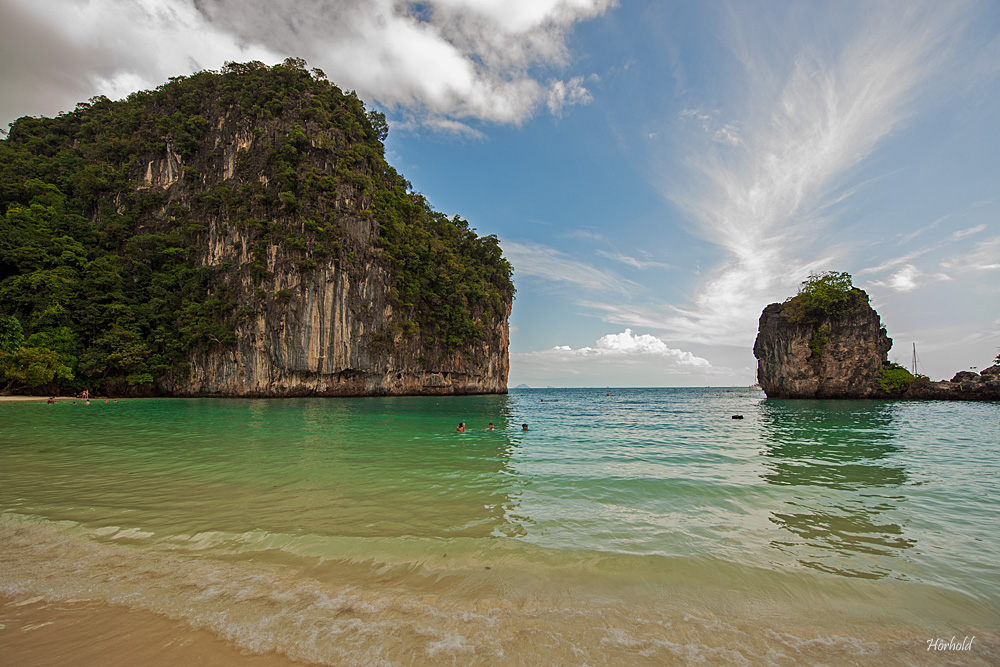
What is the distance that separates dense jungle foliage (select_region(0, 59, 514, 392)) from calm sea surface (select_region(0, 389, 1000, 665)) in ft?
110

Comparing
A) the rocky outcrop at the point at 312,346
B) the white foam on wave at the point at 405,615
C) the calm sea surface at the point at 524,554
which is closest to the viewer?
the white foam on wave at the point at 405,615

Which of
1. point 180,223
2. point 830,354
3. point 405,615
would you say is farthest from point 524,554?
point 180,223

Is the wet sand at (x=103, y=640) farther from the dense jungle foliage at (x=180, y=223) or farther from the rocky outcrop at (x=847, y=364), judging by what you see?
the rocky outcrop at (x=847, y=364)

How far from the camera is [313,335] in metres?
37.9

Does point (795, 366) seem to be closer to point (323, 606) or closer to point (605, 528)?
point (605, 528)

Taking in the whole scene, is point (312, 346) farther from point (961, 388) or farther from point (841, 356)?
point (961, 388)

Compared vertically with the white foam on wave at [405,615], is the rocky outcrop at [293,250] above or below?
above

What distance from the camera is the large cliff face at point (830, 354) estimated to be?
3891cm

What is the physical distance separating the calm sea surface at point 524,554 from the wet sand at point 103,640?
12cm

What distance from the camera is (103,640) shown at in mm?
2545

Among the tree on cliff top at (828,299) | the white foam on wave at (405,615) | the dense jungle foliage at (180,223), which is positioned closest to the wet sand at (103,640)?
the white foam on wave at (405,615)

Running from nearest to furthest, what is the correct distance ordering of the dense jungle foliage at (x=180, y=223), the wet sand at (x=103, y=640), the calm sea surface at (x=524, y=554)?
the wet sand at (x=103, y=640), the calm sea surface at (x=524, y=554), the dense jungle foliage at (x=180, y=223)

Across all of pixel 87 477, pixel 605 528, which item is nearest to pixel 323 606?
pixel 605 528

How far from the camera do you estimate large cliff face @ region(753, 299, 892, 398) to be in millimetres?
38906
